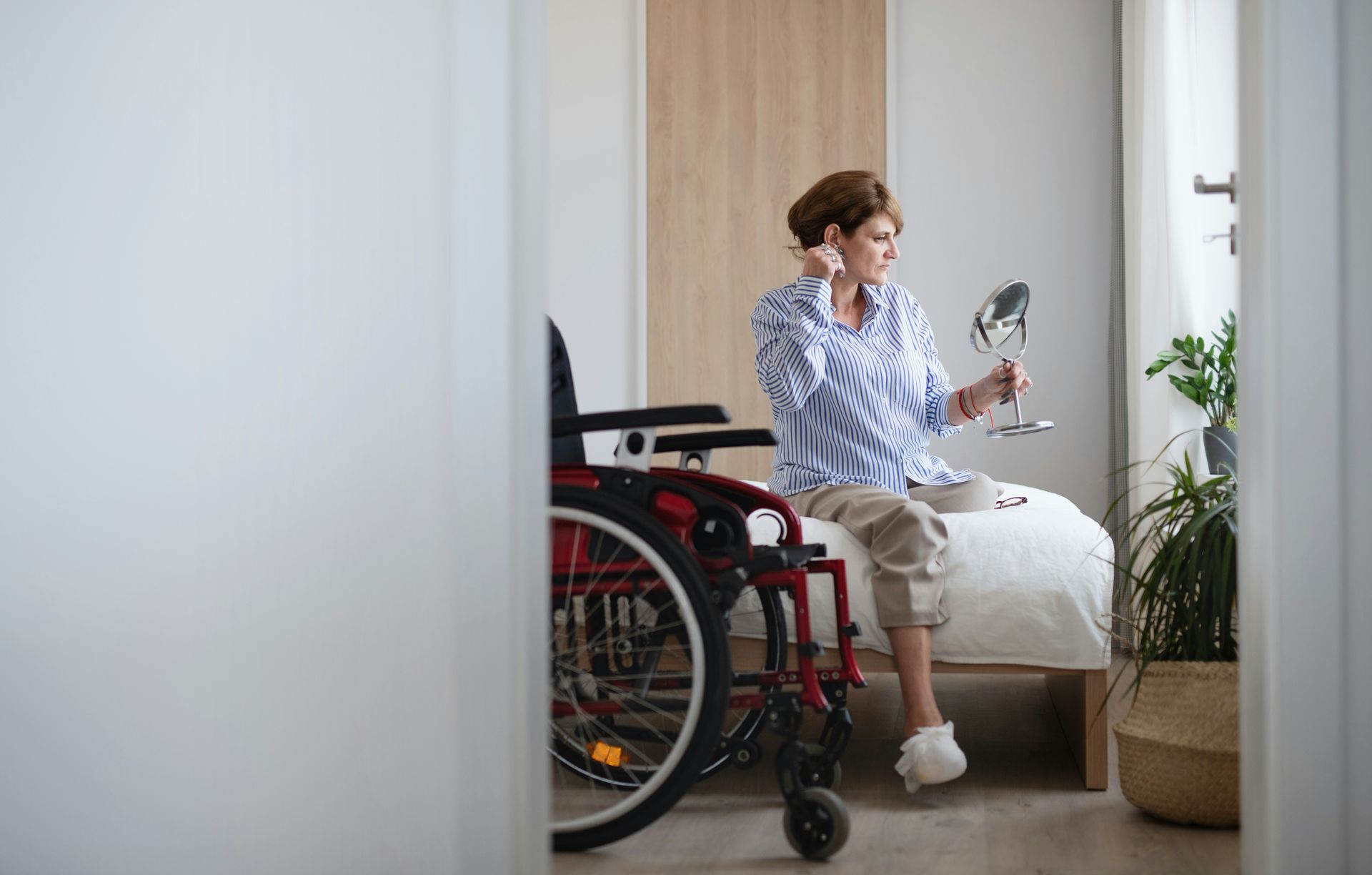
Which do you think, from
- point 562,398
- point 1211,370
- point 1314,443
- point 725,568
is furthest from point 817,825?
point 1211,370

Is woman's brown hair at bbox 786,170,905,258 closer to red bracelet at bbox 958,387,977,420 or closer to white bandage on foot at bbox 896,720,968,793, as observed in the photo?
red bracelet at bbox 958,387,977,420

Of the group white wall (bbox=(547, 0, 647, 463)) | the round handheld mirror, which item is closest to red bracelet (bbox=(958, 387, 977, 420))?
the round handheld mirror

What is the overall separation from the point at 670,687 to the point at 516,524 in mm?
668

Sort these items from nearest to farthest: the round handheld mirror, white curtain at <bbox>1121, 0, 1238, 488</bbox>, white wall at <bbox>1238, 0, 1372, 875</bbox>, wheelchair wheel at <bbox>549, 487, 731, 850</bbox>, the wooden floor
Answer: white wall at <bbox>1238, 0, 1372, 875</bbox> < wheelchair wheel at <bbox>549, 487, 731, 850</bbox> < the wooden floor < the round handheld mirror < white curtain at <bbox>1121, 0, 1238, 488</bbox>

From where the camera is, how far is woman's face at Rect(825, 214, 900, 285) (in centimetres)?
260

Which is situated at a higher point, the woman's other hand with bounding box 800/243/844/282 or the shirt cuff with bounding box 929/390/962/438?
the woman's other hand with bounding box 800/243/844/282

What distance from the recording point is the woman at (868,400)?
2.18 metres

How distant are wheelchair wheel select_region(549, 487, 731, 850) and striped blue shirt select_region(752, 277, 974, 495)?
0.58 metres

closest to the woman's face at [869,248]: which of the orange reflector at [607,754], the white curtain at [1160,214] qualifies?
the white curtain at [1160,214]

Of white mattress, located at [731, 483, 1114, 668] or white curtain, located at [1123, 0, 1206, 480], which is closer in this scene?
white mattress, located at [731, 483, 1114, 668]

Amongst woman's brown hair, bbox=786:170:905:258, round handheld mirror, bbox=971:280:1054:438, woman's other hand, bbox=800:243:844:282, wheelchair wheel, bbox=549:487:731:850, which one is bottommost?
wheelchair wheel, bbox=549:487:731:850

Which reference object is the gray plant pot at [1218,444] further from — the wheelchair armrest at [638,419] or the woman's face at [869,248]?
the wheelchair armrest at [638,419]

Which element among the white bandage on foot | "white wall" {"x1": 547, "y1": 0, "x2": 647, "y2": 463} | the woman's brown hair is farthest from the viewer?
"white wall" {"x1": 547, "y1": 0, "x2": 647, "y2": 463}

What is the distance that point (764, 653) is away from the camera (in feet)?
7.29
